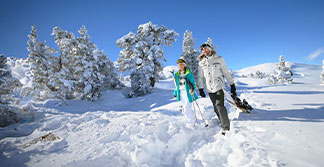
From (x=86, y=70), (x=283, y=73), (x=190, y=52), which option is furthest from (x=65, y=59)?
(x=283, y=73)

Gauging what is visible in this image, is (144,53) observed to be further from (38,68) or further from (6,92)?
(6,92)

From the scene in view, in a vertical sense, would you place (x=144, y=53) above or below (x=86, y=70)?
above

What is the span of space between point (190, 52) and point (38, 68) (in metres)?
21.0

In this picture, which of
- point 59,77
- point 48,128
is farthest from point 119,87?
point 48,128

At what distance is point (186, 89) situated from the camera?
14.0ft

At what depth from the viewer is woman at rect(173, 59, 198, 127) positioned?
4.17 metres

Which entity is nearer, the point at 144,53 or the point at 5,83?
the point at 5,83

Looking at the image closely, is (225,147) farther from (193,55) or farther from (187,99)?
(193,55)

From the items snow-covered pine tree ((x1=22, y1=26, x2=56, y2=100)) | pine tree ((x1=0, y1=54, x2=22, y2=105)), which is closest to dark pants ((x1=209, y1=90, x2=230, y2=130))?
pine tree ((x1=0, y1=54, x2=22, y2=105))

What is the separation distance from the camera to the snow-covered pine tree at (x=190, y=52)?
22.1m

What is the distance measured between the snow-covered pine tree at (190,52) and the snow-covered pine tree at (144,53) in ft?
15.5

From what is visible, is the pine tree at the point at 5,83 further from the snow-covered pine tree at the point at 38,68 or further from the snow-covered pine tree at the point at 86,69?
the snow-covered pine tree at the point at 86,69

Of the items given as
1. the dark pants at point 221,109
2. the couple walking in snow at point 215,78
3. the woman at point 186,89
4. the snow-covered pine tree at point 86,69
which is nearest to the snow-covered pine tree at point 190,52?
the snow-covered pine tree at point 86,69

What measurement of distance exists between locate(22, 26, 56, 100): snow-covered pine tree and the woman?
16.2m
